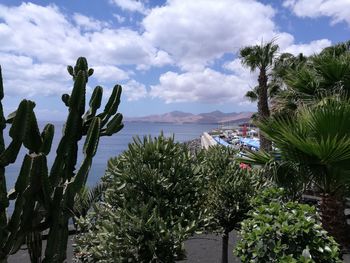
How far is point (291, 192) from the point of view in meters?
6.26

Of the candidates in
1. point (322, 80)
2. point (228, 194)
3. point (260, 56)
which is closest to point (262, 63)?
point (260, 56)

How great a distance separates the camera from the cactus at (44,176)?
3.86 metres

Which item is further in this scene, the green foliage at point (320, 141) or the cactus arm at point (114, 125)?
the green foliage at point (320, 141)

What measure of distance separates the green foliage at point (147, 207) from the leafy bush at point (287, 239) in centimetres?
79

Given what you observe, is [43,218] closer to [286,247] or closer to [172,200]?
[172,200]

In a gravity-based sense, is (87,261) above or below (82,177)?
below

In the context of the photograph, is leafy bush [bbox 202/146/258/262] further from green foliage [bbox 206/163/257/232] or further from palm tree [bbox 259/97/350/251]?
palm tree [bbox 259/97/350/251]

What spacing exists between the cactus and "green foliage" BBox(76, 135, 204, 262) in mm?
588

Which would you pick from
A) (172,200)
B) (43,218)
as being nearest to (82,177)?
(43,218)

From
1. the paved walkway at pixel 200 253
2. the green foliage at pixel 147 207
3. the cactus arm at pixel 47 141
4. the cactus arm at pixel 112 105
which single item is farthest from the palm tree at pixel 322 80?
the cactus arm at pixel 47 141

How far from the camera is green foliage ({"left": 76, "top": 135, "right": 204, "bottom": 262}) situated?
15.1 ft

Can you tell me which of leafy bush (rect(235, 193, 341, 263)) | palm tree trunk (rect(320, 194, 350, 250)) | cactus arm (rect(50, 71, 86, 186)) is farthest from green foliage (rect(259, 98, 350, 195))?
cactus arm (rect(50, 71, 86, 186))

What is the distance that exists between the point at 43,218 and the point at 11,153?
957 mm

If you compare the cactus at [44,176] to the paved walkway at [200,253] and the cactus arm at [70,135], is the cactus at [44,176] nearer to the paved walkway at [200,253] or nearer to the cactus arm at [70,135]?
the cactus arm at [70,135]
